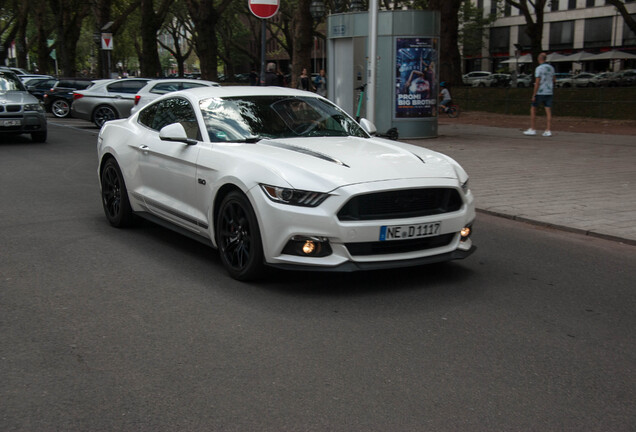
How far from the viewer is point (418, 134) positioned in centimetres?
1823

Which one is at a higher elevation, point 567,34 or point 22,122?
point 567,34

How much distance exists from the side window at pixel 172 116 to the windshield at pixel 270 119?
0.51ft

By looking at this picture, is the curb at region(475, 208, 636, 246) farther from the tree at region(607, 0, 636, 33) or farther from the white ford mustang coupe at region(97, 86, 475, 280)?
the tree at region(607, 0, 636, 33)

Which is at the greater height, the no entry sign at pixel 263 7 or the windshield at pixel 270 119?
the no entry sign at pixel 263 7

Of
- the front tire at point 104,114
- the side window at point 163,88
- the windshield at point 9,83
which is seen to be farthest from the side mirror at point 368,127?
the front tire at point 104,114

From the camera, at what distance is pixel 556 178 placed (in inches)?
457

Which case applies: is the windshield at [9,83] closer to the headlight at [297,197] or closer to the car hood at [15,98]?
the car hood at [15,98]

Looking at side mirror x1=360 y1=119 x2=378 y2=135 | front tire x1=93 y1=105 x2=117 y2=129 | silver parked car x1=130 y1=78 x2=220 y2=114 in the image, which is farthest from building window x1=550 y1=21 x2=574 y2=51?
side mirror x1=360 y1=119 x2=378 y2=135

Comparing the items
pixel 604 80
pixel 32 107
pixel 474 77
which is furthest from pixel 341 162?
pixel 474 77

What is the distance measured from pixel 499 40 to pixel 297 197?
83658 millimetres

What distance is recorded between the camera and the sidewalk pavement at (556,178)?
855 cm

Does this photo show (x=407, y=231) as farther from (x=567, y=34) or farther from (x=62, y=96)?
(x=567, y=34)

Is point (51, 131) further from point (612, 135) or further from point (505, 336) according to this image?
point (505, 336)

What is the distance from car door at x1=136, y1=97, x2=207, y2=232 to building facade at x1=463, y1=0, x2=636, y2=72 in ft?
205
